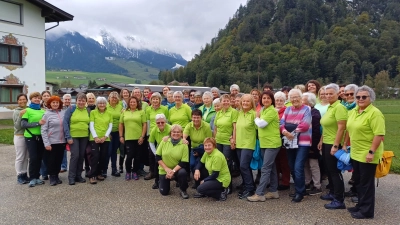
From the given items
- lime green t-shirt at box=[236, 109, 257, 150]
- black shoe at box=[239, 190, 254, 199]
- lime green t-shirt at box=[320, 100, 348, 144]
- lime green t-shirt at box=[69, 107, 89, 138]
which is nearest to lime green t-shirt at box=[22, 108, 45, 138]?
lime green t-shirt at box=[69, 107, 89, 138]

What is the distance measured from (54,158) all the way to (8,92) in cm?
2013

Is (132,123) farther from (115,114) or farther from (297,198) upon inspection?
(297,198)

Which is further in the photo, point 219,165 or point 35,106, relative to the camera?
point 35,106

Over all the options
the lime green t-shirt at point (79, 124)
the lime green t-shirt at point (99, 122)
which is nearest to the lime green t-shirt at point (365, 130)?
the lime green t-shirt at point (99, 122)

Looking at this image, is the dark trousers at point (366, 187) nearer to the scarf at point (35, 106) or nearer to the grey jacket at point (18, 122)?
the scarf at point (35, 106)

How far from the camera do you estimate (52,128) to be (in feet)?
21.4

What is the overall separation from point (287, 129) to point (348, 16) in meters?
146

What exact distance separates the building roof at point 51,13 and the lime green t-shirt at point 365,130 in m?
23.8

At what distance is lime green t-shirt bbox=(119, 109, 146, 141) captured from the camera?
22.8 feet

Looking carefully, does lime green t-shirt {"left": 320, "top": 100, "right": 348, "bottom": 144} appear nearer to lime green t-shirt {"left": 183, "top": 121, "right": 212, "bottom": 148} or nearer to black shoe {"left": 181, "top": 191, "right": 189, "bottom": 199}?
lime green t-shirt {"left": 183, "top": 121, "right": 212, "bottom": 148}

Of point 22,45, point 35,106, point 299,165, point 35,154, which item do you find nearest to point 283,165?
point 299,165

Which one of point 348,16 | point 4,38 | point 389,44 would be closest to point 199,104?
point 4,38

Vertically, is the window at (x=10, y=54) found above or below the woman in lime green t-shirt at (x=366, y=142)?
above

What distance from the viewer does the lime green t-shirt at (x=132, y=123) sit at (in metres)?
6.95
